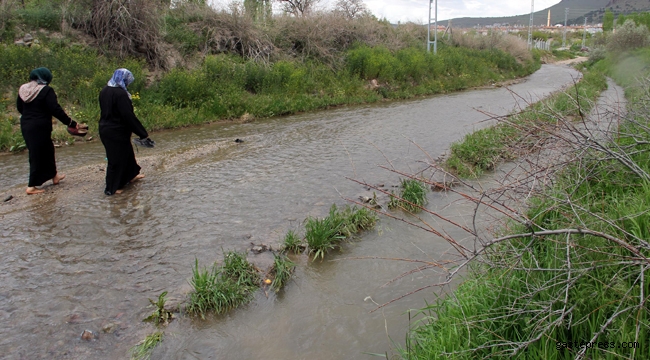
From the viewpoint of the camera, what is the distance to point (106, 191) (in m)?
7.55

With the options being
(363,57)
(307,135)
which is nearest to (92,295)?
(307,135)

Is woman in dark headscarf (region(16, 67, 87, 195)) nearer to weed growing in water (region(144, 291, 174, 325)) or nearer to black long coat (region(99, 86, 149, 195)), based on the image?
black long coat (region(99, 86, 149, 195))

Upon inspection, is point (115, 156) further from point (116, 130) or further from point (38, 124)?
point (38, 124)

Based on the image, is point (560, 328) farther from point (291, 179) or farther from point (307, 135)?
point (307, 135)

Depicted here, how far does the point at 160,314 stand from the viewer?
4.30 metres

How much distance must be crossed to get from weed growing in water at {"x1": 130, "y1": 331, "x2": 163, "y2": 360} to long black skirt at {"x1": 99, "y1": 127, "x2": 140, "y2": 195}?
4.30 meters

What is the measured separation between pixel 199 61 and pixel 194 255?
48.2ft

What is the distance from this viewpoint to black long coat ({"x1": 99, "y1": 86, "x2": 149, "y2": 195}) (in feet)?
24.0

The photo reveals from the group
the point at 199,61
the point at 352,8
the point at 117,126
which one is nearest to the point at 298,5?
the point at 352,8

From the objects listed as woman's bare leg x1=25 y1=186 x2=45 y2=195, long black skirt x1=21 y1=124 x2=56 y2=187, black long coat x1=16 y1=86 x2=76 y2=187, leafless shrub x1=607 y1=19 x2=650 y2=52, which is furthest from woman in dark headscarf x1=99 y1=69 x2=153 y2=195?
leafless shrub x1=607 y1=19 x2=650 y2=52

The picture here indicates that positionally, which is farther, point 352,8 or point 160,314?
point 352,8

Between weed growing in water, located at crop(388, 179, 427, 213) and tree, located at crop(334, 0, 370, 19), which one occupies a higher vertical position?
tree, located at crop(334, 0, 370, 19)

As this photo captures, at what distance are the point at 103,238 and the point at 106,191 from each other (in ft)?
6.18

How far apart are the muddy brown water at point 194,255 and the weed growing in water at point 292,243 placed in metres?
0.23
